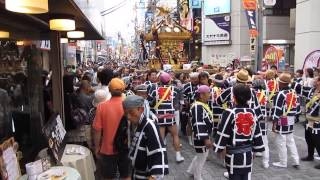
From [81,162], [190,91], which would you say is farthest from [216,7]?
[81,162]

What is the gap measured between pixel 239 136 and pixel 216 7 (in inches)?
1038

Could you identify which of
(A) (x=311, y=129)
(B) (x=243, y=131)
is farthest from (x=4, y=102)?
(A) (x=311, y=129)

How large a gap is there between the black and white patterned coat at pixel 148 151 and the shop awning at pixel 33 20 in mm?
1939

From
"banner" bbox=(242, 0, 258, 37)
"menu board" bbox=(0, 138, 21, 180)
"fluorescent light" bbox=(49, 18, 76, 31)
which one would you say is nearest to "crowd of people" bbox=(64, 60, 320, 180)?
"fluorescent light" bbox=(49, 18, 76, 31)

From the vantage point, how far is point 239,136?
5.12 metres

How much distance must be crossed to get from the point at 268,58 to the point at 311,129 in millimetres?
10053

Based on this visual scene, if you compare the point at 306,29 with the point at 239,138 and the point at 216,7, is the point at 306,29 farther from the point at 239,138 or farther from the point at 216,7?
the point at 216,7

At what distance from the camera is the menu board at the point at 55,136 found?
4922mm

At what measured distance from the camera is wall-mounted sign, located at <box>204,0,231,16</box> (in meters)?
29.4

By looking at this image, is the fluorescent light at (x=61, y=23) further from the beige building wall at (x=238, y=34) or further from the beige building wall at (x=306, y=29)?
the beige building wall at (x=238, y=34)

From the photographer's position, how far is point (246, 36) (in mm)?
28672

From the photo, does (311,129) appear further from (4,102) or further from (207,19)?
(207,19)

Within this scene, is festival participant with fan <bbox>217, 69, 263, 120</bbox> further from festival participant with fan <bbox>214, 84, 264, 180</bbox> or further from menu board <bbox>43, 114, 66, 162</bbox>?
menu board <bbox>43, 114, 66, 162</bbox>

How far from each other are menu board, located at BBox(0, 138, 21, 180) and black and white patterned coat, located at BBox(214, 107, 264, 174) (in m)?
2.56
